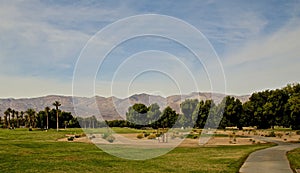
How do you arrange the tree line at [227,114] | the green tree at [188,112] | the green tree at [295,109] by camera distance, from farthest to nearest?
the green tree at [188,112], the tree line at [227,114], the green tree at [295,109]

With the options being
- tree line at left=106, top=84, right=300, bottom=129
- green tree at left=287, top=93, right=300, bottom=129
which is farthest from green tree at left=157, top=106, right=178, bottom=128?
green tree at left=287, top=93, right=300, bottom=129

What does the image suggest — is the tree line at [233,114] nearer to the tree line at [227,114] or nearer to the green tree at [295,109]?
the tree line at [227,114]

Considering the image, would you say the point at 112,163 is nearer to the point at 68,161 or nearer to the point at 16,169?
the point at 68,161

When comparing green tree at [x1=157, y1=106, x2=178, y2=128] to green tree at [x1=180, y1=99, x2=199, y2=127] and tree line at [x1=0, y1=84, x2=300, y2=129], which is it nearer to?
tree line at [x1=0, y1=84, x2=300, y2=129]

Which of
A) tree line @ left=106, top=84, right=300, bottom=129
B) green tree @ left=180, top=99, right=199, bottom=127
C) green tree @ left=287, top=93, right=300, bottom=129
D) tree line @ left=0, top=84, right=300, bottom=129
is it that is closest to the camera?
green tree @ left=287, top=93, right=300, bottom=129

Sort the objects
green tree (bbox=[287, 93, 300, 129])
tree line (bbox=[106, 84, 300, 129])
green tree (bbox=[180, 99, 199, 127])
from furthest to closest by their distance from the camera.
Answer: green tree (bbox=[180, 99, 199, 127]) < tree line (bbox=[106, 84, 300, 129]) < green tree (bbox=[287, 93, 300, 129])

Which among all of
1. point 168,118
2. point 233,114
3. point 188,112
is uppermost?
point 188,112

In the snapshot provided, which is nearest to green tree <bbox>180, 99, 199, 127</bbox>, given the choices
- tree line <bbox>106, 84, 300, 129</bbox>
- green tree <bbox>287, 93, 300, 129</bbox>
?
tree line <bbox>106, 84, 300, 129</bbox>

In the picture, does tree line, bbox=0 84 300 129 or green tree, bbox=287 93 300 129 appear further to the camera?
tree line, bbox=0 84 300 129

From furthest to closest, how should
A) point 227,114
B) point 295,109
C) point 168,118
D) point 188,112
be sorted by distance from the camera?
point 188,112, point 227,114, point 168,118, point 295,109

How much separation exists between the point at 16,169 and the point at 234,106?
92739 mm

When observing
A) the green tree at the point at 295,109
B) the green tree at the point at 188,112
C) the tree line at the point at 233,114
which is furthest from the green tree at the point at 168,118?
the green tree at the point at 295,109

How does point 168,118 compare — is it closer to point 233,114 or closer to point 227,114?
point 227,114

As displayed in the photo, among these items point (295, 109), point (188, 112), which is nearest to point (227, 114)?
point (188, 112)
